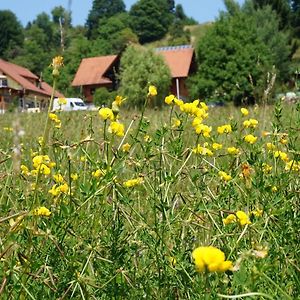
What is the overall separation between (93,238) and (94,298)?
13cm

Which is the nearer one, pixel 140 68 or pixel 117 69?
pixel 140 68

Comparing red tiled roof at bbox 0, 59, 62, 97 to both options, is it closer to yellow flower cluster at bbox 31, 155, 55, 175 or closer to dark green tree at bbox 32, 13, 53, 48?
dark green tree at bbox 32, 13, 53, 48

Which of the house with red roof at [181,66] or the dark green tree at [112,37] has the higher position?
the dark green tree at [112,37]

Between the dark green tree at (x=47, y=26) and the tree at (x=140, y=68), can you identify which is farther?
the tree at (x=140, y=68)

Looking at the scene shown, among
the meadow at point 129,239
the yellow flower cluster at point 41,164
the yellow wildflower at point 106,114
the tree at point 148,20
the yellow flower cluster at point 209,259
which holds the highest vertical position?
the tree at point 148,20

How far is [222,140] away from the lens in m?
3.53

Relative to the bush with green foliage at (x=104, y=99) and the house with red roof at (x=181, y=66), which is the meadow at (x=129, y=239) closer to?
the bush with green foliage at (x=104, y=99)

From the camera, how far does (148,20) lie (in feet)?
226

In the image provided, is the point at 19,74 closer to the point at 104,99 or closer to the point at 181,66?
the point at 181,66

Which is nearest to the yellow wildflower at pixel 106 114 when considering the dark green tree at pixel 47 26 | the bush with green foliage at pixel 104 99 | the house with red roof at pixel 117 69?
the bush with green foliage at pixel 104 99

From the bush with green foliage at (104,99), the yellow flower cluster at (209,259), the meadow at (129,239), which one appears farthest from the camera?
the bush with green foliage at (104,99)

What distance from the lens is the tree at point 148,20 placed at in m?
67.8

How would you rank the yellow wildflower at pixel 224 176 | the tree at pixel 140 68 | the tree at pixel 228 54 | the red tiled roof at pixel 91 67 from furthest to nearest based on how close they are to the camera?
1. the red tiled roof at pixel 91 67
2. the tree at pixel 228 54
3. the tree at pixel 140 68
4. the yellow wildflower at pixel 224 176

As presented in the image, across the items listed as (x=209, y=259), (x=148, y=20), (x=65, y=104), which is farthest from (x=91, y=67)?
(x=209, y=259)
